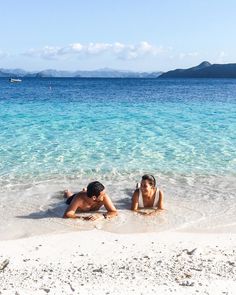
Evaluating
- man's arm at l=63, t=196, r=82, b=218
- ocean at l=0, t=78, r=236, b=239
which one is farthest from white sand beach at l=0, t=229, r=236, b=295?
man's arm at l=63, t=196, r=82, b=218

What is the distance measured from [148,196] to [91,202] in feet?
3.69

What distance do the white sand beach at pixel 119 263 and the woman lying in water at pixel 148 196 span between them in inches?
54.4

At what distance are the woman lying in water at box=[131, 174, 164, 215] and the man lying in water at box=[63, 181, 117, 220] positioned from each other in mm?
544

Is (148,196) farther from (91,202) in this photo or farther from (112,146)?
(112,146)

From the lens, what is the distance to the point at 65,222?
27.0ft

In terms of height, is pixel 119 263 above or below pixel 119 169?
above

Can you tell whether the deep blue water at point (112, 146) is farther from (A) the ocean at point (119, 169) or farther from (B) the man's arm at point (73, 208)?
(B) the man's arm at point (73, 208)

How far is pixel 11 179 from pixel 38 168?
120cm

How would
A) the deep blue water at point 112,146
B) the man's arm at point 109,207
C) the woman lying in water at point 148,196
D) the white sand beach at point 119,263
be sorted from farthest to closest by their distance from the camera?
1. the deep blue water at point 112,146
2. the woman lying in water at point 148,196
3. the man's arm at point 109,207
4. the white sand beach at point 119,263

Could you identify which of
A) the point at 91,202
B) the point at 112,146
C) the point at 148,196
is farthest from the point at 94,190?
the point at 112,146

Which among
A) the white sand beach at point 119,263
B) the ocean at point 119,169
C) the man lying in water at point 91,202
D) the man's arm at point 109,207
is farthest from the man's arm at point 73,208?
the white sand beach at point 119,263

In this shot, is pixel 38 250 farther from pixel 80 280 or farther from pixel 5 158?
pixel 5 158

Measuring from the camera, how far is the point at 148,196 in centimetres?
899

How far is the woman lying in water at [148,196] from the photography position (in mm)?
8906
